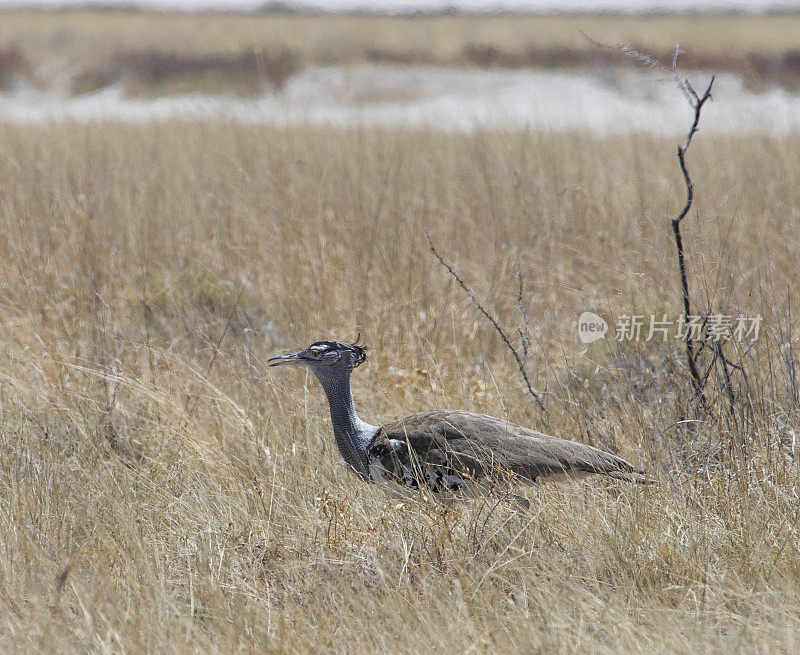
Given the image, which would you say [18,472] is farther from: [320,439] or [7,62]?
[7,62]

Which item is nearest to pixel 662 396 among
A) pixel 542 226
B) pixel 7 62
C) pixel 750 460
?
pixel 750 460

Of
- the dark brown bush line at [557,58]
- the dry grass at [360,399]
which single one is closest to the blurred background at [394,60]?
the dark brown bush line at [557,58]

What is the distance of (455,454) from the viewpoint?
9.30 ft

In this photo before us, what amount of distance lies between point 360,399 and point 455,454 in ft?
4.01

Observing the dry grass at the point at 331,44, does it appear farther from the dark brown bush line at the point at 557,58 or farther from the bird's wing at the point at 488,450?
the bird's wing at the point at 488,450

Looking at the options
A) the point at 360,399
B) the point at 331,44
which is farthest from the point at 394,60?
the point at 360,399

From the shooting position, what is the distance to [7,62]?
21.8 metres

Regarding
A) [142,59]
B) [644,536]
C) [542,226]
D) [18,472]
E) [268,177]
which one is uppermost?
[142,59]

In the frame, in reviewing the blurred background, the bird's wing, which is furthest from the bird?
the blurred background

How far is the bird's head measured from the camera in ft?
10.3

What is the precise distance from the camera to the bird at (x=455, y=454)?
2.82m

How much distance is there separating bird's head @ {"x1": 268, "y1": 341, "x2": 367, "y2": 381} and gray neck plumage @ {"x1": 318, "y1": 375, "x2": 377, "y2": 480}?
0.04m

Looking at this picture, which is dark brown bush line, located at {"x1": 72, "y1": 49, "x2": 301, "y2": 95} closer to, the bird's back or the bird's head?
the bird's head

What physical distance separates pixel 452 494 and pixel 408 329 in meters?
1.87
